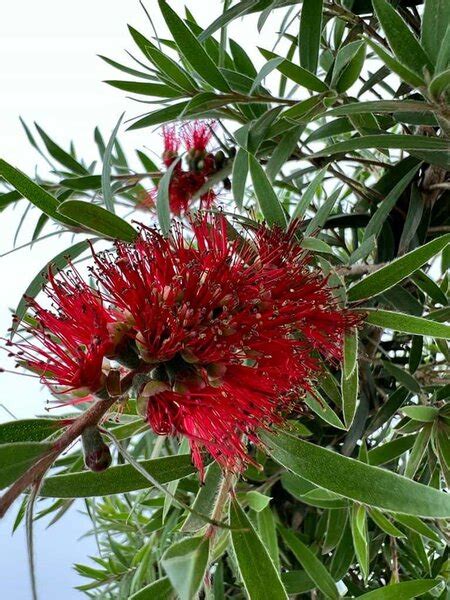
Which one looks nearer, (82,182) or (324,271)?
(324,271)

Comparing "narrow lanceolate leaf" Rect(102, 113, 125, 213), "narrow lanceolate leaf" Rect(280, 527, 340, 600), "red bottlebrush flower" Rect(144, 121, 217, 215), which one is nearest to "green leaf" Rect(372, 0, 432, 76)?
"narrow lanceolate leaf" Rect(102, 113, 125, 213)

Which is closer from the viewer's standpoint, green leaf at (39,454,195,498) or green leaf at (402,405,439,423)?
green leaf at (39,454,195,498)

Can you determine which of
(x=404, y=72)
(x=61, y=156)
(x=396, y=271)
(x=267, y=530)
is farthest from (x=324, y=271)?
(x=61, y=156)

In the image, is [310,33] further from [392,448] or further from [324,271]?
[392,448]

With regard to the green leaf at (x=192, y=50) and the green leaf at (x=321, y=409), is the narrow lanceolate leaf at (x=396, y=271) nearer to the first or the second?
the green leaf at (x=321, y=409)

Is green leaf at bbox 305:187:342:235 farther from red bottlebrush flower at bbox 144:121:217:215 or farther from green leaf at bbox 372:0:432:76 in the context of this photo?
red bottlebrush flower at bbox 144:121:217:215

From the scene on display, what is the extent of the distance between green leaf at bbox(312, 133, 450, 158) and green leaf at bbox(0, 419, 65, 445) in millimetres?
345

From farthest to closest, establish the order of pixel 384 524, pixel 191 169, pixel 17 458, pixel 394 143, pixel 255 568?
pixel 191 169, pixel 384 524, pixel 394 143, pixel 255 568, pixel 17 458

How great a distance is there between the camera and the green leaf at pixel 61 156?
90 centimetres

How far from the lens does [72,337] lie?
45 cm

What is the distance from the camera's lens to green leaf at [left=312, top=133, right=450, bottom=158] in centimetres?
60

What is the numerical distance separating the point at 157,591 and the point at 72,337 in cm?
20

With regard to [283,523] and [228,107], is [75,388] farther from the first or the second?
[283,523]

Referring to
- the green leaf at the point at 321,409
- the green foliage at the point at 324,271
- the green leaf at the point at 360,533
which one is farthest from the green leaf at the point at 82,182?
the green leaf at the point at 360,533
